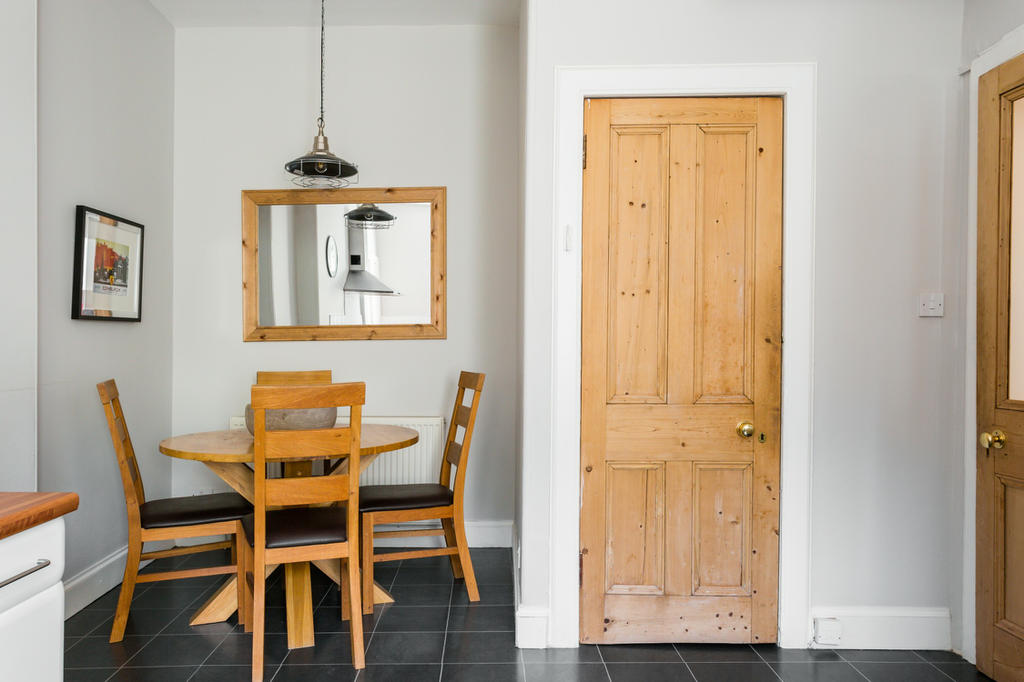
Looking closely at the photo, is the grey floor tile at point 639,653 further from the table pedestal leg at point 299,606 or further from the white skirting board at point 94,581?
the white skirting board at point 94,581

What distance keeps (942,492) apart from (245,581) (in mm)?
2856

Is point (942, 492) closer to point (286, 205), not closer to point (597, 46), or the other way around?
point (597, 46)

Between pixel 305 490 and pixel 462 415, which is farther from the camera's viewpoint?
pixel 462 415

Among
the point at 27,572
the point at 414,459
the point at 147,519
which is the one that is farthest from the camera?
the point at 414,459

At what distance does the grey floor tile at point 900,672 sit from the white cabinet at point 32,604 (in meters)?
2.50

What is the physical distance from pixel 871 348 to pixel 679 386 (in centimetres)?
77

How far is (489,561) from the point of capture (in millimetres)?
3418

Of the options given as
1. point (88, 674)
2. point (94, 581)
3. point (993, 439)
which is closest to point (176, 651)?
point (88, 674)

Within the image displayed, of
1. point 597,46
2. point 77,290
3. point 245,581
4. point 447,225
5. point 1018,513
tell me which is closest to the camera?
point 1018,513

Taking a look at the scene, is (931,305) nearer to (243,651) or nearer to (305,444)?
(305,444)

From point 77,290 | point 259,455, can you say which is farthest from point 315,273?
point 259,455

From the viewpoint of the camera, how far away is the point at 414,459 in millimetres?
3557

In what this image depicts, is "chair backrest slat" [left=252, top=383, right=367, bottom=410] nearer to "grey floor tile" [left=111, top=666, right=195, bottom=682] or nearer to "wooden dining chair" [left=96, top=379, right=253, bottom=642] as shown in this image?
"wooden dining chair" [left=96, top=379, right=253, bottom=642]

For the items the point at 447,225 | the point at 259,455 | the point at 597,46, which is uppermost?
the point at 597,46
